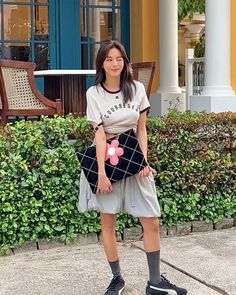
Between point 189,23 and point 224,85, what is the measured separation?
12923 mm

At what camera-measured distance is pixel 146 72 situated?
7.23 meters

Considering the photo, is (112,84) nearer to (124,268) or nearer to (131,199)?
(131,199)

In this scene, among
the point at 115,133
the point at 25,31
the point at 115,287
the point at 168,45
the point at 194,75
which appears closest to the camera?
Result: the point at 115,133

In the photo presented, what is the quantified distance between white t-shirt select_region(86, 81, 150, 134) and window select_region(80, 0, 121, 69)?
553 cm

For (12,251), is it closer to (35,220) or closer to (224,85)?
(35,220)

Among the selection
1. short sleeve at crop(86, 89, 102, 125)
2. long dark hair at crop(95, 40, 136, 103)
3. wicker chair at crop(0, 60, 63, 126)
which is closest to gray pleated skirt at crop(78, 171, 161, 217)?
short sleeve at crop(86, 89, 102, 125)

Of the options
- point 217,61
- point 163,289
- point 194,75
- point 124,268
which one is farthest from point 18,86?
point 194,75

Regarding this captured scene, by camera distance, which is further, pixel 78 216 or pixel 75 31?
pixel 75 31

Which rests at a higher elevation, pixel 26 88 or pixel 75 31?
pixel 75 31

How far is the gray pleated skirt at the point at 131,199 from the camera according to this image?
12.2 ft

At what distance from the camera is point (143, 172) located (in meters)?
3.69

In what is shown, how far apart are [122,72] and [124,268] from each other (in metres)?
1.62

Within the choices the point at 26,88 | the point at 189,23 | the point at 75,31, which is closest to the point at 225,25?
the point at 26,88

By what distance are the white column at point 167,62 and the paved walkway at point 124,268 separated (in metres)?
4.26
